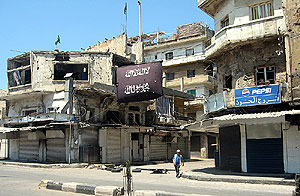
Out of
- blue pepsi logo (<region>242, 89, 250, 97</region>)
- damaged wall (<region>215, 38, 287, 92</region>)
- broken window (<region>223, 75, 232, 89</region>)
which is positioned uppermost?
damaged wall (<region>215, 38, 287, 92</region>)

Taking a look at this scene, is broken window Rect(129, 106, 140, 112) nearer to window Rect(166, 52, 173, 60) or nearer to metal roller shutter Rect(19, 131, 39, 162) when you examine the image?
metal roller shutter Rect(19, 131, 39, 162)

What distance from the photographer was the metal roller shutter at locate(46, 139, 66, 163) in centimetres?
2780

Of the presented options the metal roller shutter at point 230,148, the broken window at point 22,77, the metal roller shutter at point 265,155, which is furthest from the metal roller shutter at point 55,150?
the metal roller shutter at point 265,155

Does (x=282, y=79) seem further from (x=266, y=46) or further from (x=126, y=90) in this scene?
(x=126, y=90)

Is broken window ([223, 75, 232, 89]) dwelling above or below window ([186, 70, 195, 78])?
below

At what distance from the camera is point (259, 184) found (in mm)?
15039

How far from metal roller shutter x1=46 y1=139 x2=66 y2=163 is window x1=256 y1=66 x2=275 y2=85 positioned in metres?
17.2

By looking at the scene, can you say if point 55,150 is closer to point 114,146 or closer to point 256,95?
point 114,146

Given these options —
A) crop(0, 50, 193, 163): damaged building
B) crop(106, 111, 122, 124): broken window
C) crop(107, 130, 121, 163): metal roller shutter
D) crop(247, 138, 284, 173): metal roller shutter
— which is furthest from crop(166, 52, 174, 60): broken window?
crop(247, 138, 284, 173): metal roller shutter

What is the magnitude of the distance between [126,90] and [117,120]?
7.00 metres

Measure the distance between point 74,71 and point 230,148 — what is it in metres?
17.7

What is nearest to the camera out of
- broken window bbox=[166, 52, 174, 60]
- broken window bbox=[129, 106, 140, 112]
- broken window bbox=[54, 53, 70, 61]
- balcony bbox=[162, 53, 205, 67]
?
broken window bbox=[54, 53, 70, 61]

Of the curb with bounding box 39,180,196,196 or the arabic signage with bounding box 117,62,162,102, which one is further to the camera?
the arabic signage with bounding box 117,62,162,102

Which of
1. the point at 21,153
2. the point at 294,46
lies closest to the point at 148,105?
the point at 21,153
